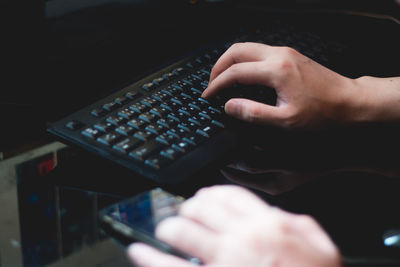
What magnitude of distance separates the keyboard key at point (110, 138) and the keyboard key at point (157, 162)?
2.1 inches

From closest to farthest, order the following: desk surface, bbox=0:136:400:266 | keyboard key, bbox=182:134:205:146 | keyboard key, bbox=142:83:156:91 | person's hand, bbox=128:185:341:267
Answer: person's hand, bbox=128:185:341:267 < desk surface, bbox=0:136:400:266 < keyboard key, bbox=182:134:205:146 < keyboard key, bbox=142:83:156:91

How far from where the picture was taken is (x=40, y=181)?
586 mm

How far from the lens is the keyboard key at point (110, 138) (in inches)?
21.9

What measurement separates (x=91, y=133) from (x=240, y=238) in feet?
0.92

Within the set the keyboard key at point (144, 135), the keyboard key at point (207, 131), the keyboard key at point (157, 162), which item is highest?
the keyboard key at point (144, 135)

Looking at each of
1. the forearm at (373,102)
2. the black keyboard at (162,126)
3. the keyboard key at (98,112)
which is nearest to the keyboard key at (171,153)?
the black keyboard at (162,126)

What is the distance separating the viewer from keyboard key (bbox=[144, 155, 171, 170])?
0.53 meters

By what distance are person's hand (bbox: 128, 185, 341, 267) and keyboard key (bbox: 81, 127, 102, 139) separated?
210 mm

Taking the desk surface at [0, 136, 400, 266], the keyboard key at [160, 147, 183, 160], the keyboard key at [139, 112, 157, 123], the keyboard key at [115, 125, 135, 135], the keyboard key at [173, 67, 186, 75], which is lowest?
the desk surface at [0, 136, 400, 266]

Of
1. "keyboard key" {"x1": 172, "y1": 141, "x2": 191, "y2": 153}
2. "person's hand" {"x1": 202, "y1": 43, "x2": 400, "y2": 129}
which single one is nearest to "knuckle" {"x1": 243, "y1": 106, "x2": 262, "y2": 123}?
"person's hand" {"x1": 202, "y1": 43, "x2": 400, "y2": 129}

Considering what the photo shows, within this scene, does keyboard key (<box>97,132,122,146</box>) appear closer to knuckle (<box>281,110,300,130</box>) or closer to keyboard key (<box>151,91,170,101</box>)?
keyboard key (<box>151,91,170,101</box>)

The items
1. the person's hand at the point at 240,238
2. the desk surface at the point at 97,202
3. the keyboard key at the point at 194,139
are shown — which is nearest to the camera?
the person's hand at the point at 240,238

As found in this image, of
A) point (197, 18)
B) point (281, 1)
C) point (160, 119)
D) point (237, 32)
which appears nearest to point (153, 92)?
point (160, 119)

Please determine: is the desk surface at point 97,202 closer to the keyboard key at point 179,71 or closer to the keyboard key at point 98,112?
the keyboard key at point 98,112
